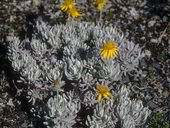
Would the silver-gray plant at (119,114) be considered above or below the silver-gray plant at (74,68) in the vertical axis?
below

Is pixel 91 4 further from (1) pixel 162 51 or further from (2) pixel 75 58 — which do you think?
(2) pixel 75 58

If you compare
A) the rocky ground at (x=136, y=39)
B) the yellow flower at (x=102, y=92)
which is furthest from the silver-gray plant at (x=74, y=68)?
the rocky ground at (x=136, y=39)

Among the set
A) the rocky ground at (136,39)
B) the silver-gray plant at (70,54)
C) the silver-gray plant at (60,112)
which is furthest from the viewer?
the rocky ground at (136,39)

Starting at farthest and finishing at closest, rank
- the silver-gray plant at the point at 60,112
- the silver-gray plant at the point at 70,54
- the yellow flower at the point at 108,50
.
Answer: the silver-gray plant at the point at 70,54 → the yellow flower at the point at 108,50 → the silver-gray plant at the point at 60,112

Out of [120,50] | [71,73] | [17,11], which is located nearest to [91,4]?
[17,11]

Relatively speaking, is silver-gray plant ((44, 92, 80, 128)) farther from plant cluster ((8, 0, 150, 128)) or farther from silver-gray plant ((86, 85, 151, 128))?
silver-gray plant ((86, 85, 151, 128))

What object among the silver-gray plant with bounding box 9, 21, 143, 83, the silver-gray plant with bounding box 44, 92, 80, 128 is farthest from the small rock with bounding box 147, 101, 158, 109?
the silver-gray plant with bounding box 44, 92, 80, 128

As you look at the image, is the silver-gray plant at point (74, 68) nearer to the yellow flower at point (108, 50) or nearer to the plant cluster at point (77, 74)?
the plant cluster at point (77, 74)

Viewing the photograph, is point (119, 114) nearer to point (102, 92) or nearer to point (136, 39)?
point (102, 92)

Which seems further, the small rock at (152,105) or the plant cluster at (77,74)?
the small rock at (152,105)
